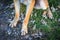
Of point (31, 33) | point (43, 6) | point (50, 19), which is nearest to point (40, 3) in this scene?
point (43, 6)

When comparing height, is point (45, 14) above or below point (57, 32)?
above

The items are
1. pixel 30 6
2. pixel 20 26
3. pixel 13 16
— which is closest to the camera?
pixel 30 6

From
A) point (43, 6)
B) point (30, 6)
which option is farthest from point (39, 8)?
point (30, 6)

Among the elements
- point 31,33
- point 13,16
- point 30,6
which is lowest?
point 31,33

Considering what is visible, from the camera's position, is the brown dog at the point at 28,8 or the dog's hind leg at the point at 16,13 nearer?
the brown dog at the point at 28,8

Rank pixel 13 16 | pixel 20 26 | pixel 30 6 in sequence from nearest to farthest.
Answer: pixel 30 6, pixel 20 26, pixel 13 16

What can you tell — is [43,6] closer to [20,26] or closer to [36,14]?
[36,14]

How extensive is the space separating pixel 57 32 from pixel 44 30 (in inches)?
10.4

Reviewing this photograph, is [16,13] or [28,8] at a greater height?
[28,8]

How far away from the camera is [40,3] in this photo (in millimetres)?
3992

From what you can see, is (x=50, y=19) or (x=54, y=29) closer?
(x=54, y=29)

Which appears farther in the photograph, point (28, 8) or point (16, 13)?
point (16, 13)

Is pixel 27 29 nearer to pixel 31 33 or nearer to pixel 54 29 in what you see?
pixel 31 33

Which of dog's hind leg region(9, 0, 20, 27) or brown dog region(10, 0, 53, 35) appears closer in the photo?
brown dog region(10, 0, 53, 35)
